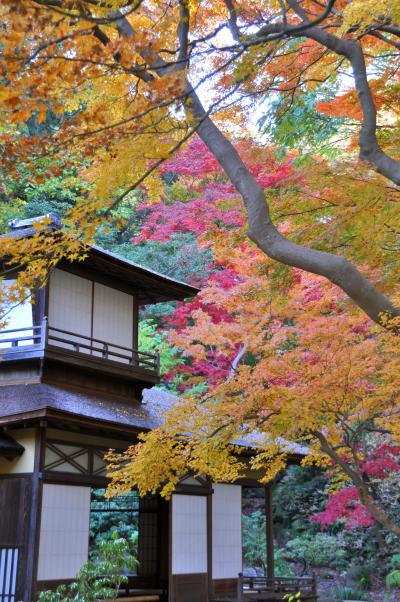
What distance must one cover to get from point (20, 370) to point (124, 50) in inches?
289

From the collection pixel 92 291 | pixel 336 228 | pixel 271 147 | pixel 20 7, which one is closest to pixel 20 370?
pixel 92 291

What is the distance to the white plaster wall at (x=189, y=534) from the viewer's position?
1156 cm

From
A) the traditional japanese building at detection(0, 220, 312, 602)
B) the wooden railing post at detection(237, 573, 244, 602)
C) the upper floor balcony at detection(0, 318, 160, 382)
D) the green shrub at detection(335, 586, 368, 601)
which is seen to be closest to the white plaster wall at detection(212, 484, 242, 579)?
the traditional japanese building at detection(0, 220, 312, 602)

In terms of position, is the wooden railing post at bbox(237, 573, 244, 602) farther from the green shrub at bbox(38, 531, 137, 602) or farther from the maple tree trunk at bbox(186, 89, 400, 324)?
the maple tree trunk at bbox(186, 89, 400, 324)

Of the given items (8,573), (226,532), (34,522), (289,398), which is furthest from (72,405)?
(226,532)

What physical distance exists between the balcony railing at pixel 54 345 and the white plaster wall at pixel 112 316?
0.73ft

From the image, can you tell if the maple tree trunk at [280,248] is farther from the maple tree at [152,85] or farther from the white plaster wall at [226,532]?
the white plaster wall at [226,532]

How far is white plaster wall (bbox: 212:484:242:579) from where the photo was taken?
1268cm

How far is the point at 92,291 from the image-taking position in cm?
1221

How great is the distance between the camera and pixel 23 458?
32.2ft

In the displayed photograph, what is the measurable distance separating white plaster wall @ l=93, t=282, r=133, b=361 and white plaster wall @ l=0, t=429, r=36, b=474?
2.62 metres

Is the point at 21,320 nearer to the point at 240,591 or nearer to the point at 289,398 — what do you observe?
the point at 289,398

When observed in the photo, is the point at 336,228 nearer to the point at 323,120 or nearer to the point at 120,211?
the point at 323,120

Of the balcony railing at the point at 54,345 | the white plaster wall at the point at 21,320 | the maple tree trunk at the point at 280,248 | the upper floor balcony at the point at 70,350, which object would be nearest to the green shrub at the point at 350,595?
the upper floor balcony at the point at 70,350
